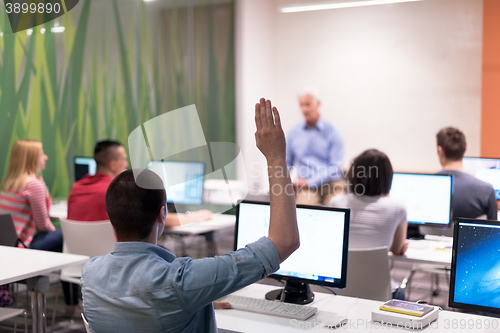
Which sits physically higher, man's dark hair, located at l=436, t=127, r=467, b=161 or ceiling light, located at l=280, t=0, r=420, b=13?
ceiling light, located at l=280, t=0, r=420, b=13

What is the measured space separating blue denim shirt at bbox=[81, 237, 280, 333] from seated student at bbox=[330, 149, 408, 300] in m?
1.64

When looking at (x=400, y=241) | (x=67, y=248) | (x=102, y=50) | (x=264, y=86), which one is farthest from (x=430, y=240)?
(x=264, y=86)

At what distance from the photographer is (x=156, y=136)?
4.12 feet

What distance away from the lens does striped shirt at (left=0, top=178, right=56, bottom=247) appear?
3.94 metres

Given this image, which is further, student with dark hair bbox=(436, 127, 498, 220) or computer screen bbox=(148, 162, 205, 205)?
student with dark hair bbox=(436, 127, 498, 220)

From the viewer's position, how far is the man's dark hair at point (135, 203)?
1.41 metres

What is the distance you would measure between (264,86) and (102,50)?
8.41ft

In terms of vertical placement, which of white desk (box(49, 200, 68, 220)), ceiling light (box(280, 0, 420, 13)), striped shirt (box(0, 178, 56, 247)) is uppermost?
ceiling light (box(280, 0, 420, 13))

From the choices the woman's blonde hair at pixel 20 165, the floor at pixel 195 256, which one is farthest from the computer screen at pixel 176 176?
the woman's blonde hair at pixel 20 165

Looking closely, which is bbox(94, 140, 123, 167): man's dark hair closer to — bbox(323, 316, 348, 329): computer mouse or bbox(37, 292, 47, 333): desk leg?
bbox(37, 292, 47, 333): desk leg

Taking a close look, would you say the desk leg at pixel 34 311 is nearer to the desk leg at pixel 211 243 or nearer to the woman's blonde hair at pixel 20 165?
the woman's blonde hair at pixel 20 165

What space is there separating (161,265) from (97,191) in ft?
8.38

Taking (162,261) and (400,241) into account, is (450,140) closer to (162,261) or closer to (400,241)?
(400,241)

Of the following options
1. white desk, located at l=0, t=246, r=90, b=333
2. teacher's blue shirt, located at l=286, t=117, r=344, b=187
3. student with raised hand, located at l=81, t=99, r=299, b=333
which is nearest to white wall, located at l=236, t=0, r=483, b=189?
teacher's blue shirt, located at l=286, t=117, r=344, b=187
